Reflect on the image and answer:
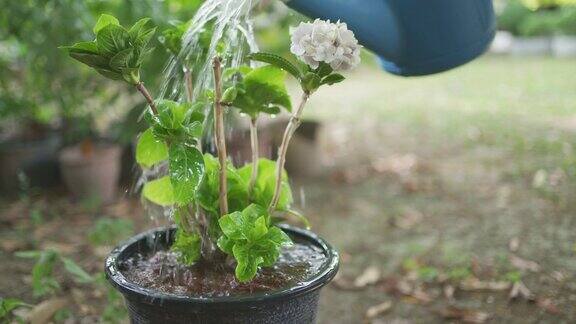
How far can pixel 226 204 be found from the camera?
1.18 meters

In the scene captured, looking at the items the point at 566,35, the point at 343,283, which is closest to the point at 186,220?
the point at 343,283

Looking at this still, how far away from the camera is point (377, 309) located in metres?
1.94

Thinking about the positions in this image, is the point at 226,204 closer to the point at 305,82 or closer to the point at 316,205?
the point at 305,82

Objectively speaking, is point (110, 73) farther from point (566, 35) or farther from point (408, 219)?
point (566, 35)

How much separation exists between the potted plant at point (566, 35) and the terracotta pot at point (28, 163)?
6.45 metres

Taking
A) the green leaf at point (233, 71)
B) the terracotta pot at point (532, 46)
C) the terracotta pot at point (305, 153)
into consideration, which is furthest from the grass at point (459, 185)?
the terracotta pot at point (532, 46)

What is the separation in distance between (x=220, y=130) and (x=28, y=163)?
241 centimetres

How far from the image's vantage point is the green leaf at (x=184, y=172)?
103 cm

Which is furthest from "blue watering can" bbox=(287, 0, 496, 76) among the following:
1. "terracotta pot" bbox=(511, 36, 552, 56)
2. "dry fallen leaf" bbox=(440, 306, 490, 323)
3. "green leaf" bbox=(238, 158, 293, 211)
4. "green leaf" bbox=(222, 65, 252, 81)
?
"terracotta pot" bbox=(511, 36, 552, 56)

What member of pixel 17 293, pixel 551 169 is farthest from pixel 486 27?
pixel 551 169

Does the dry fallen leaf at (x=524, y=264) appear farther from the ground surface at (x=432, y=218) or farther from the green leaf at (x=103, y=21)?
the green leaf at (x=103, y=21)

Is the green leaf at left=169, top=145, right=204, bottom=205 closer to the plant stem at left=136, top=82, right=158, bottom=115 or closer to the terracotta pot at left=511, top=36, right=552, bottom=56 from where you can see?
the plant stem at left=136, top=82, right=158, bottom=115

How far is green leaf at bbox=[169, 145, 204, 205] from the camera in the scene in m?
1.03

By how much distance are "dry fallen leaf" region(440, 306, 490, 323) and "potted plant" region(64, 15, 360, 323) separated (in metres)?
0.73
